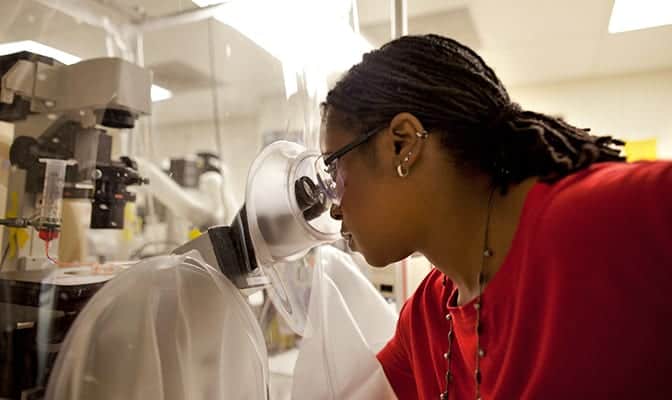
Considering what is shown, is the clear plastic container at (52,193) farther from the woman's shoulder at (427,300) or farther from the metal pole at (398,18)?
the metal pole at (398,18)

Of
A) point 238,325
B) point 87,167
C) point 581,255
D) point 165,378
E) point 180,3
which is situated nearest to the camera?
point 581,255

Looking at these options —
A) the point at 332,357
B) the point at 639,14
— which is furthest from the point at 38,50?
the point at 639,14

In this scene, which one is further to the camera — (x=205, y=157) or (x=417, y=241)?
(x=205, y=157)

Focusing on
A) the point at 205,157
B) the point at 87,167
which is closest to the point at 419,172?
the point at 87,167

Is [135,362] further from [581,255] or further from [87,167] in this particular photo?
[581,255]

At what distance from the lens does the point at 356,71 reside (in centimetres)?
81

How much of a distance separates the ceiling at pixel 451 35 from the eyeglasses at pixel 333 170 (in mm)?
580

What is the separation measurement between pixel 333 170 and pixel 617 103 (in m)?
1.96

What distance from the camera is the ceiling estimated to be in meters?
1.51

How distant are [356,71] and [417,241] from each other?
323mm

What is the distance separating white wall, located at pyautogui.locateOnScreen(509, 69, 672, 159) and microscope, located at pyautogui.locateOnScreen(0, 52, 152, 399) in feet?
4.83

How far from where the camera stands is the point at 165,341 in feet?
2.29

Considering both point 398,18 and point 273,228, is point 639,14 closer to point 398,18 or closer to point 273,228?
point 398,18

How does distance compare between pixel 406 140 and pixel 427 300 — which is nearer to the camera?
pixel 406 140
